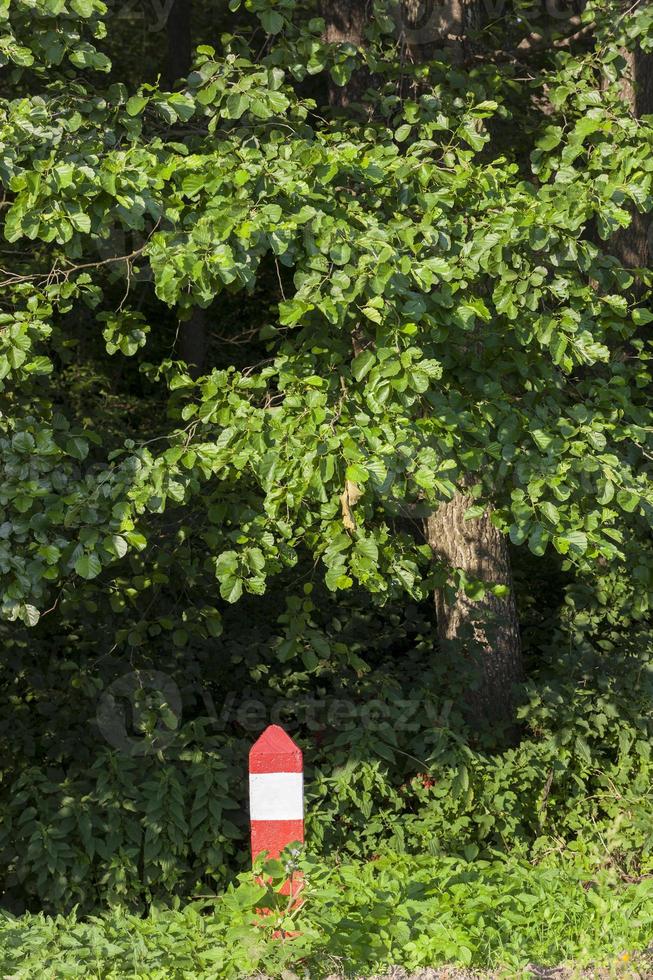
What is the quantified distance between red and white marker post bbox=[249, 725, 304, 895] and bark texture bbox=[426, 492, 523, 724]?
3.03 m

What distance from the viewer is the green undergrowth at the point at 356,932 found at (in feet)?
13.2

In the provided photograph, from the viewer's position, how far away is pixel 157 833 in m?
5.87

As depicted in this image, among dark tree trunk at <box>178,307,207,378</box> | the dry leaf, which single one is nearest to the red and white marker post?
the dry leaf

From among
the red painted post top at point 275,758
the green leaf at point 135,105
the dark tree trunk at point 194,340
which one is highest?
the green leaf at point 135,105

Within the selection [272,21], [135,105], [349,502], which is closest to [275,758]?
[349,502]

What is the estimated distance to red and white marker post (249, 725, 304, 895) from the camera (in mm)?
4141

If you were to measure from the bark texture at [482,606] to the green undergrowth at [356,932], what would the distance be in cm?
222

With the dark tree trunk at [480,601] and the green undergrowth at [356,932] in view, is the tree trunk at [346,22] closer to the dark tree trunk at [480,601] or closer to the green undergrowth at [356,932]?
the dark tree trunk at [480,601]

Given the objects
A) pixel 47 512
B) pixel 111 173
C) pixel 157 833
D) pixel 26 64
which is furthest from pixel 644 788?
pixel 26 64

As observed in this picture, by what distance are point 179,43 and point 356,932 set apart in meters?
10.1

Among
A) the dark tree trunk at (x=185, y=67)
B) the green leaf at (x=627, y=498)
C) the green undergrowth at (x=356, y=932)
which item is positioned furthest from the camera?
the dark tree trunk at (x=185, y=67)

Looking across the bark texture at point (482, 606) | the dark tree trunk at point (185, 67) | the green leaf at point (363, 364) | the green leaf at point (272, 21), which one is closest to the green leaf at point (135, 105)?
the green leaf at point (272, 21)

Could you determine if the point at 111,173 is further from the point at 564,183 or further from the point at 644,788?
the point at 644,788

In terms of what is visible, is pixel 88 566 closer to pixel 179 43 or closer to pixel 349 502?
pixel 349 502
